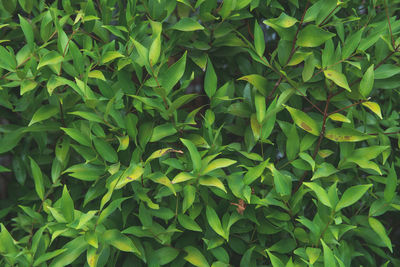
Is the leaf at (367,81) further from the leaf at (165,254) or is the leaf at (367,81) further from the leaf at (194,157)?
the leaf at (165,254)

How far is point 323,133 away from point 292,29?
291 millimetres

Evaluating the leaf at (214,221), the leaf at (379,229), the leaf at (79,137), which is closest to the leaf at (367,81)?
the leaf at (379,229)

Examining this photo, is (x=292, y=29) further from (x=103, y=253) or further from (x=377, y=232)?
(x=103, y=253)

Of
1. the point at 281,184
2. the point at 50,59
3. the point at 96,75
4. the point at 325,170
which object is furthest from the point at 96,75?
Result: the point at 325,170

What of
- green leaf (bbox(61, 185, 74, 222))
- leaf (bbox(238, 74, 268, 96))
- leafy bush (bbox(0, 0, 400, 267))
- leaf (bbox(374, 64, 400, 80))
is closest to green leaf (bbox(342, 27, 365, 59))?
leafy bush (bbox(0, 0, 400, 267))

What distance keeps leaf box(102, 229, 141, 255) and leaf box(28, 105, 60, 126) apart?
1.20ft

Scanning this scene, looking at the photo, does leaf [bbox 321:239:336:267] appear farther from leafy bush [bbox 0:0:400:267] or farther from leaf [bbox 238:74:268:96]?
leaf [bbox 238:74:268:96]

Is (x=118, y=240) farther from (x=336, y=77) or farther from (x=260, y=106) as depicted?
(x=336, y=77)

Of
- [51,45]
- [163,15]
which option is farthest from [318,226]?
[51,45]

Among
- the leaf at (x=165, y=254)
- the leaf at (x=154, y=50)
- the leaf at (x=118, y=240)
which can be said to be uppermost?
the leaf at (x=154, y=50)

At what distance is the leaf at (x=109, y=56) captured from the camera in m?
1.13

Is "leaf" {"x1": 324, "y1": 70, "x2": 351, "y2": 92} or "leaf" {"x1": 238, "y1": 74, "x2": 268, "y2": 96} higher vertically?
"leaf" {"x1": 324, "y1": 70, "x2": 351, "y2": 92}

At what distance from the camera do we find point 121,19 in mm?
1251

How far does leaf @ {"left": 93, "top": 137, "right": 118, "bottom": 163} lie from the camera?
1.15 metres
